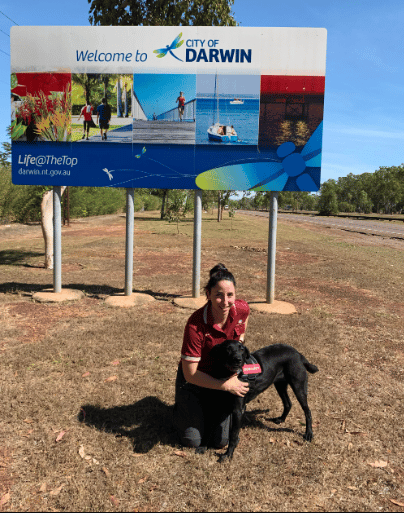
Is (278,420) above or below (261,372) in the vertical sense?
below

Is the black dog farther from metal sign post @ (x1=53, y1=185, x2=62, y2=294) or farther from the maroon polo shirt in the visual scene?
metal sign post @ (x1=53, y1=185, x2=62, y2=294)

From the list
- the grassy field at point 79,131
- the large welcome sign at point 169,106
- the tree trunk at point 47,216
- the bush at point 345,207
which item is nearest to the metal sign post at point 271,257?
the large welcome sign at point 169,106

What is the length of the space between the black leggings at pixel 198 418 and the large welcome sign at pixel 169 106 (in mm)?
5490

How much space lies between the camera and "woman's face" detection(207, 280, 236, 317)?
3.29m

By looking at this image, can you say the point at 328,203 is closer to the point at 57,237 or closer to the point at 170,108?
the point at 170,108

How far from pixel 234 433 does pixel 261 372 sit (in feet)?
1.86

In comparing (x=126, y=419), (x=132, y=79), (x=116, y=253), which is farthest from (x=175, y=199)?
(x=126, y=419)

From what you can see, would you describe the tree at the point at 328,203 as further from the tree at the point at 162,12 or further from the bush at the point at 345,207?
the tree at the point at 162,12

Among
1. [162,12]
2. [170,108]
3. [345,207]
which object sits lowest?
[170,108]

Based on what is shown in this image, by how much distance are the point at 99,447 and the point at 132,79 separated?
7325 millimetres

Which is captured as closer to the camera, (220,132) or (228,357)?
(228,357)

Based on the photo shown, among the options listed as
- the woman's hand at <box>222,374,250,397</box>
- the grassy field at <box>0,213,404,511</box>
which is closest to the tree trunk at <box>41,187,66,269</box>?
the grassy field at <box>0,213,404,511</box>

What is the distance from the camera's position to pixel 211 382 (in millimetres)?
3322

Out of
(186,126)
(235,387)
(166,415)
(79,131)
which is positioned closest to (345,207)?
(186,126)
